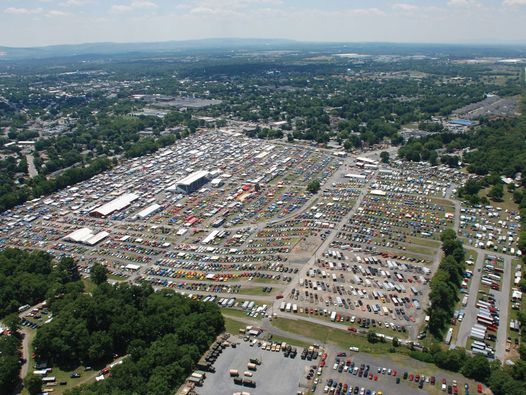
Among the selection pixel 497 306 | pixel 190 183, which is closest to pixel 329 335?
pixel 497 306

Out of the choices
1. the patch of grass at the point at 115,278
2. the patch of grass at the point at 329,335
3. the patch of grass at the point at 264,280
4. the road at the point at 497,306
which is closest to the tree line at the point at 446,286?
Result: the road at the point at 497,306

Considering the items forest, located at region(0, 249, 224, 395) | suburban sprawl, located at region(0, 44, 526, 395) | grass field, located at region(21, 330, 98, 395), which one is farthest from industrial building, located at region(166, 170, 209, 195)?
grass field, located at region(21, 330, 98, 395)

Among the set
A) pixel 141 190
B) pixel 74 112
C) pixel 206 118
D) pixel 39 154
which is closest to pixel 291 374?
pixel 141 190

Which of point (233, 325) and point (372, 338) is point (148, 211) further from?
point (372, 338)

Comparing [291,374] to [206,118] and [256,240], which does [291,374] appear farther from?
[206,118]

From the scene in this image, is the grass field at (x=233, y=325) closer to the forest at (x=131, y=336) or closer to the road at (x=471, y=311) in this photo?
the forest at (x=131, y=336)

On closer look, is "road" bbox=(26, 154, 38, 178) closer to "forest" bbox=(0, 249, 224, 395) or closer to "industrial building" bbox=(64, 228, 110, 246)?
"industrial building" bbox=(64, 228, 110, 246)
